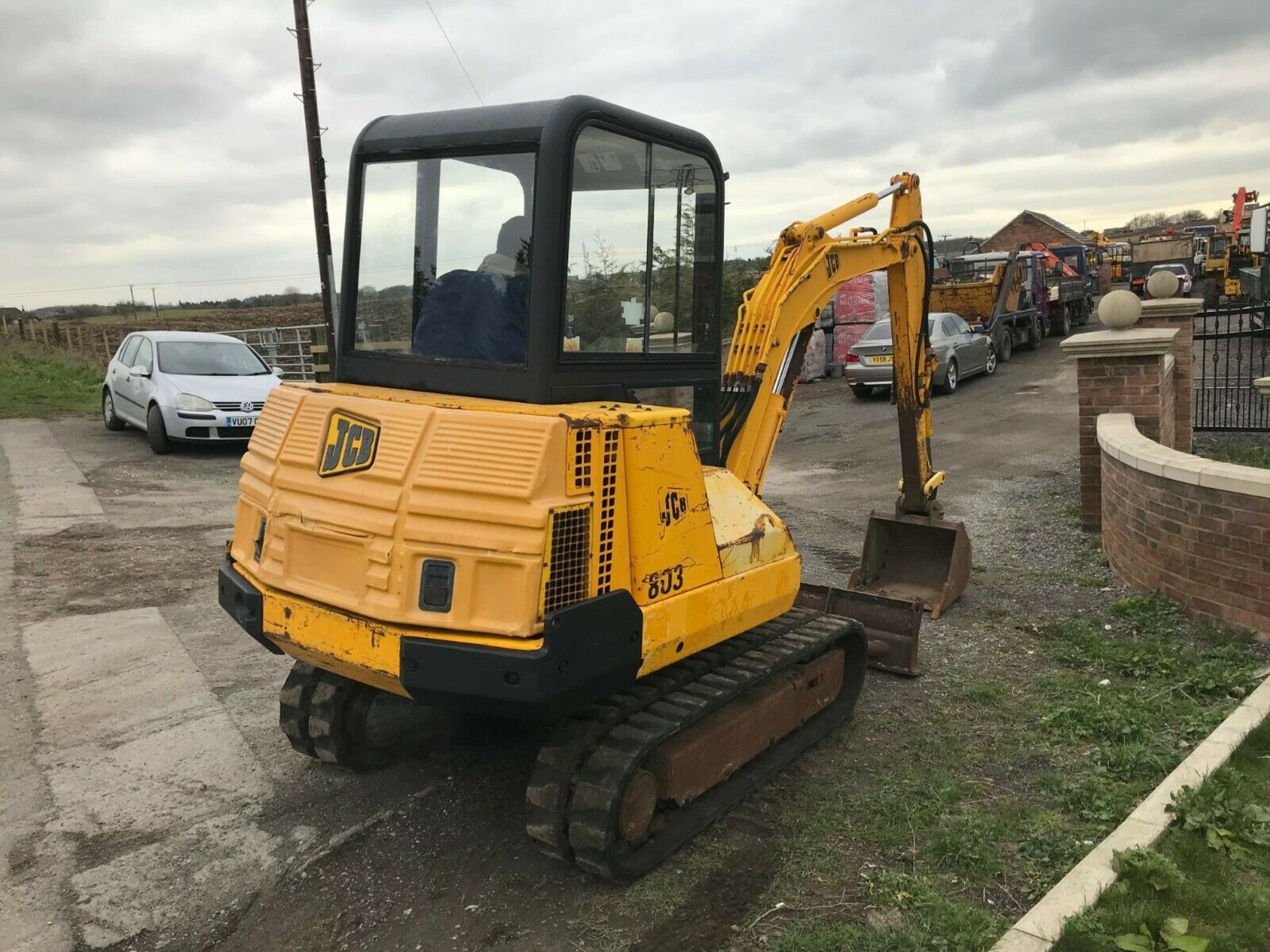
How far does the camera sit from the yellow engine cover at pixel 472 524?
3238 millimetres

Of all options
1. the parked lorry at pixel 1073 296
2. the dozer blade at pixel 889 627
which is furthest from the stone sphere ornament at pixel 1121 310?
the parked lorry at pixel 1073 296

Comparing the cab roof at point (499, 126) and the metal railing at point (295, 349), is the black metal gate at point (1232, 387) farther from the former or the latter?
the metal railing at point (295, 349)

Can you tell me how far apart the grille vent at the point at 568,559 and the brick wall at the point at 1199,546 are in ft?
14.2

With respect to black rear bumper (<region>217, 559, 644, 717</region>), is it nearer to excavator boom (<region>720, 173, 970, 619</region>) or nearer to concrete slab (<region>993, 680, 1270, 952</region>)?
concrete slab (<region>993, 680, 1270, 952</region>)

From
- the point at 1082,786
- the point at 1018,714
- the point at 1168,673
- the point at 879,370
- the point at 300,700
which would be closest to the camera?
the point at 1082,786

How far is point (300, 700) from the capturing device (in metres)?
4.59

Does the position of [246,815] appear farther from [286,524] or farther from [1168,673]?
[1168,673]

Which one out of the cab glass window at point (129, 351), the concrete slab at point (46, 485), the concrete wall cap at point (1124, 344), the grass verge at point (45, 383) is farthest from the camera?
the grass verge at point (45, 383)

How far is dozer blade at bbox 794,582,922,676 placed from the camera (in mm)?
5715

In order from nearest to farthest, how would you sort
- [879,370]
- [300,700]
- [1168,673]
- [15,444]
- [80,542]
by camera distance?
1. [300,700]
2. [1168,673]
3. [80,542]
4. [15,444]
5. [879,370]

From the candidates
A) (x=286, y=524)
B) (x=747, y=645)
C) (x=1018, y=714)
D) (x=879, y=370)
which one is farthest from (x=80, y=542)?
(x=879, y=370)

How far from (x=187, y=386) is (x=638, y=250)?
10.6 m

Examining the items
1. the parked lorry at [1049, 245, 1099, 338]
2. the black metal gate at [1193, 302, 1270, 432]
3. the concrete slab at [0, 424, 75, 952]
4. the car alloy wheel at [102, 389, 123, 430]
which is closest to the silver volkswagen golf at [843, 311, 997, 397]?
the black metal gate at [1193, 302, 1270, 432]

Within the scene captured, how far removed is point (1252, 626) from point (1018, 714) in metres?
1.74
